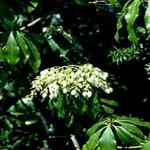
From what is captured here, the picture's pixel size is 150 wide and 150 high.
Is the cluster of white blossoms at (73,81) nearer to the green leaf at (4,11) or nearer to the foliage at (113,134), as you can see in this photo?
the foliage at (113,134)

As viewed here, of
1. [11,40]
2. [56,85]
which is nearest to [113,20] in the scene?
[11,40]

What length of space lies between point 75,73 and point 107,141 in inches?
9.3

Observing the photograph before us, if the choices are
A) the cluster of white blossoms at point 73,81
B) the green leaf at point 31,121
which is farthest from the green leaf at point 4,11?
the green leaf at point 31,121

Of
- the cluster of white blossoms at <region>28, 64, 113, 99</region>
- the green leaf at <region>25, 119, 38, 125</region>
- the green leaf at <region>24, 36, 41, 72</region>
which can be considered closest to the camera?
the cluster of white blossoms at <region>28, 64, 113, 99</region>

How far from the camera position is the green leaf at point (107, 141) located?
5.03 feet

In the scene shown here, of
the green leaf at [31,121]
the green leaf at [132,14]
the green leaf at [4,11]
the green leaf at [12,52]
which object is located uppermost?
the green leaf at [4,11]

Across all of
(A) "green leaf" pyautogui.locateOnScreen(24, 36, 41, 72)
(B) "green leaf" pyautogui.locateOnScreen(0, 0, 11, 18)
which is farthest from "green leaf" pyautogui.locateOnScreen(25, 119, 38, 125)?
(B) "green leaf" pyautogui.locateOnScreen(0, 0, 11, 18)

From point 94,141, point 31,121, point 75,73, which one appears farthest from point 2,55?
point 31,121

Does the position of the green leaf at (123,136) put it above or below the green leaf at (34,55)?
below

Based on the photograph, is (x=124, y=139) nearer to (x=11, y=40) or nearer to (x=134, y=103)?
(x=11, y=40)

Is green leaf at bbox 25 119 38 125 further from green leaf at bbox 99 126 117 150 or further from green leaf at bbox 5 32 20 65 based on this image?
green leaf at bbox 99 126 117 150

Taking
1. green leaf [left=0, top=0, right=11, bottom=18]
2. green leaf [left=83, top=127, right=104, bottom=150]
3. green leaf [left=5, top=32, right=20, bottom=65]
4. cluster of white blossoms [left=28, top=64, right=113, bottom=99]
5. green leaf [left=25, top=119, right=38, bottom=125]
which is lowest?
green leaf [left=25, top=119, right=38, bottom=125]

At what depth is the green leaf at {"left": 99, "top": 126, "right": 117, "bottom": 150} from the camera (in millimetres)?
1532

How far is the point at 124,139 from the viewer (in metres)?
1.58
